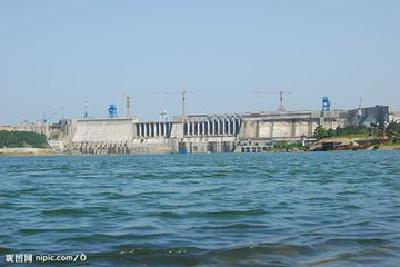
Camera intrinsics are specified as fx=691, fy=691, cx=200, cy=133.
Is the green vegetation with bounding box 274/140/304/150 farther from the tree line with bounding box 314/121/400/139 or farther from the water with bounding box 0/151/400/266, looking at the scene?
the water with bounding box 0/151/400/266

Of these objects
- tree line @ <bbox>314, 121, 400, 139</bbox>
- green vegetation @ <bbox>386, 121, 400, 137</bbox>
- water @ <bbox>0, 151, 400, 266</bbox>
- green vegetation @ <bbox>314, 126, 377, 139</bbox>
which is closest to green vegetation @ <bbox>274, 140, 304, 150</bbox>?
tree line @ <bbox>314, 121, 400, 139</bbox>

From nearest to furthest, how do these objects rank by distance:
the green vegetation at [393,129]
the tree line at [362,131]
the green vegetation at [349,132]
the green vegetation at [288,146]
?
the green vegetation at [393,129] < the tree line at [362,131] < the green vegetation at [349,132] < the green vegetation at [288,146]

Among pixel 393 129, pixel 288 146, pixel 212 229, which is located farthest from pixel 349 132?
pixel 212 229

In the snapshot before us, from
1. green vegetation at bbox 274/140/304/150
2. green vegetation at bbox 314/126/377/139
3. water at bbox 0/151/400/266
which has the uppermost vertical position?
green vegetation at bbox 314/126/377/139

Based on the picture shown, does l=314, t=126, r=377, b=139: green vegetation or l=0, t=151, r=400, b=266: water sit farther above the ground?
l=314, t=126, r=377, b=139: green vegetation

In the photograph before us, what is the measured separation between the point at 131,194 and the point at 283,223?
37.7ft

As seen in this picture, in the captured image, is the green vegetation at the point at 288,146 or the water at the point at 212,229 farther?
the green vegetation at the point at 288,146

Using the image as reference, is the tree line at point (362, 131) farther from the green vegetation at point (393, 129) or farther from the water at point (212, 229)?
the water at point (212, 229)

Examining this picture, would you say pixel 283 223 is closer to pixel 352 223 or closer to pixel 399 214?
pixel 352 223

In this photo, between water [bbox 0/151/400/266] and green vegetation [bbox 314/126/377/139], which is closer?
water [bbox 0/151/400/266]

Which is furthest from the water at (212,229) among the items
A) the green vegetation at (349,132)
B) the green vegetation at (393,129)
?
the green vegetation at (349,132)

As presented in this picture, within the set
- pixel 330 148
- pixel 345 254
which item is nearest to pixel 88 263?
pixel 345 254

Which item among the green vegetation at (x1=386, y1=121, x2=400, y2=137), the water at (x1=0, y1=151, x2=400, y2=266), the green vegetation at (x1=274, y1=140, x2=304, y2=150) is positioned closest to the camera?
the water at (x1=0, y1=151, x2=400, y2=266)

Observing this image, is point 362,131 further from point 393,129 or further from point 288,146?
point 288,146
